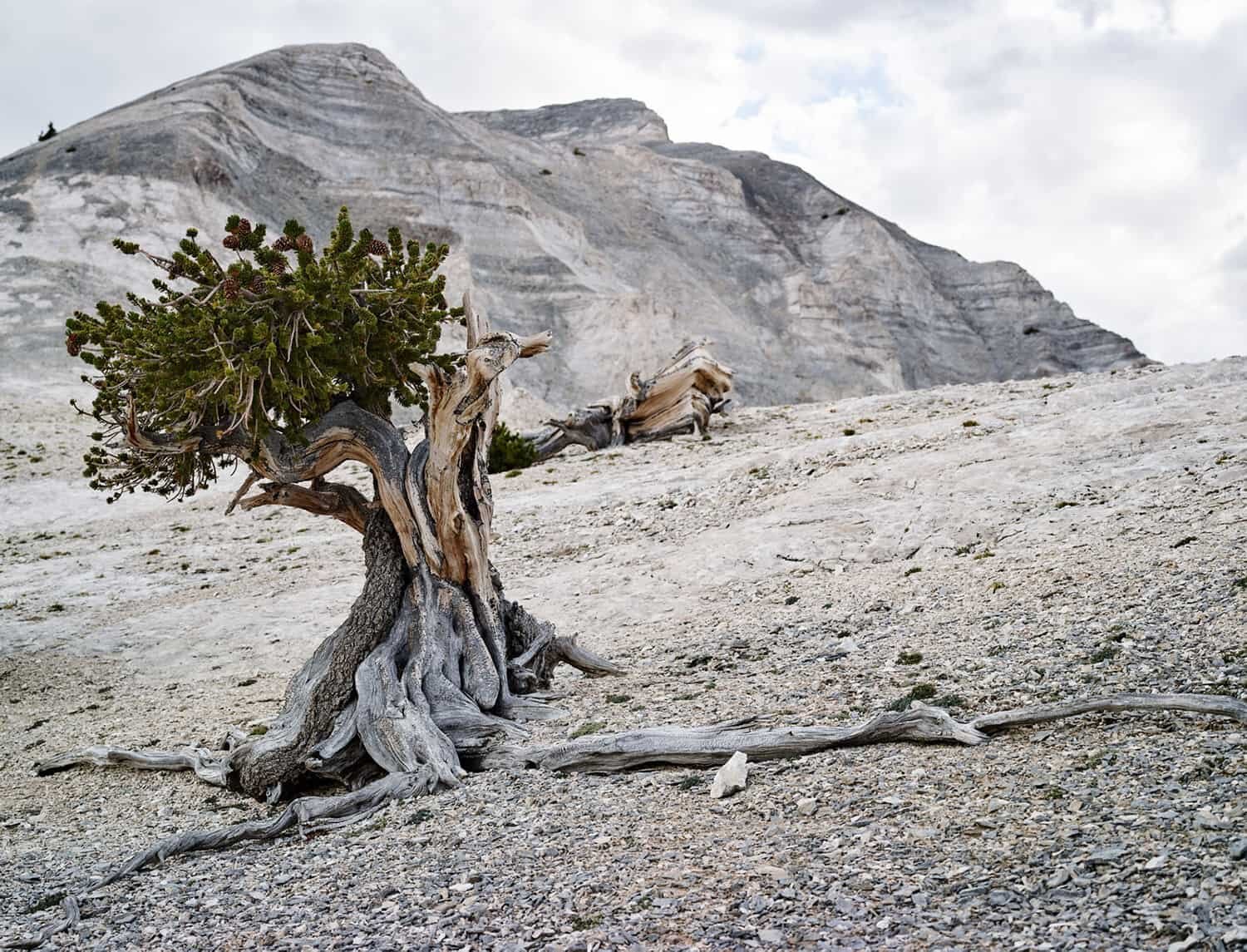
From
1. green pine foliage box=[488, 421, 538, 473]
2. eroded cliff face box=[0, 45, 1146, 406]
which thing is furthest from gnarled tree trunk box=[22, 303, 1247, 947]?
eroded cliff face box=[0, 45, 1146, 406]

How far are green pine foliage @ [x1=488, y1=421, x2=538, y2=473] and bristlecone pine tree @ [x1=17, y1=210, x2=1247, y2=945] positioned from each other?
16.9 metres

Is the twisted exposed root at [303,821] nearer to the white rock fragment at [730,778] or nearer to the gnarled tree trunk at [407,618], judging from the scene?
the gnarled tree trunk at [407,618]

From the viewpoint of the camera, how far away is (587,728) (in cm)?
973

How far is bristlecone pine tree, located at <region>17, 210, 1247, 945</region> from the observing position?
10016mm

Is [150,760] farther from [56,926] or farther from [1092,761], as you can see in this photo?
[1092,761]

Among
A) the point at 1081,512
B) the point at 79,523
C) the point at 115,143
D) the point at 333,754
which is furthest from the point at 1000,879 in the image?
the point at 115,143

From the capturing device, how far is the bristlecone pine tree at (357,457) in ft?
32.9

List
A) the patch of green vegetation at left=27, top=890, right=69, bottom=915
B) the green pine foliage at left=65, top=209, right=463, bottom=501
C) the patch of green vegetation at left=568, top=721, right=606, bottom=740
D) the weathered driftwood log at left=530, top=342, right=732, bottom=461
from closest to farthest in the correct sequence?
1. the patch of green vegetation at left=27, top=890, right=69, bottom=915
2. the patch of green vegetation at left=568, top=721, right=606, bottom=740
3. the green pine foliage at left=65, top=209, right=463, bottom=501
4. the weathered driftwood log at left=530, top=342, right=732, bottom=461

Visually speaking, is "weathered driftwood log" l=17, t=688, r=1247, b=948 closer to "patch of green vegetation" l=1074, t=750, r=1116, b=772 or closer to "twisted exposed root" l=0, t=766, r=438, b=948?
"twisted exposed root" l=0, t=766, r=438, b=948

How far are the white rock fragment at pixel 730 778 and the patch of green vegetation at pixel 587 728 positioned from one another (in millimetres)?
2139

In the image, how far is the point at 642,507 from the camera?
70.9 feet

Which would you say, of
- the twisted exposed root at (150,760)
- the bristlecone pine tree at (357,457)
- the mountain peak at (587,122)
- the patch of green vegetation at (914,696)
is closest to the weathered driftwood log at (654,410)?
the bristlecone pine tree at (357,457)

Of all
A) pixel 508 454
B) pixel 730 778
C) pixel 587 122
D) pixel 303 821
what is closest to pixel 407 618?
pixel 303 821

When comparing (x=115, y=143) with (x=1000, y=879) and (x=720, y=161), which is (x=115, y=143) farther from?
(x=1000, y=879)
